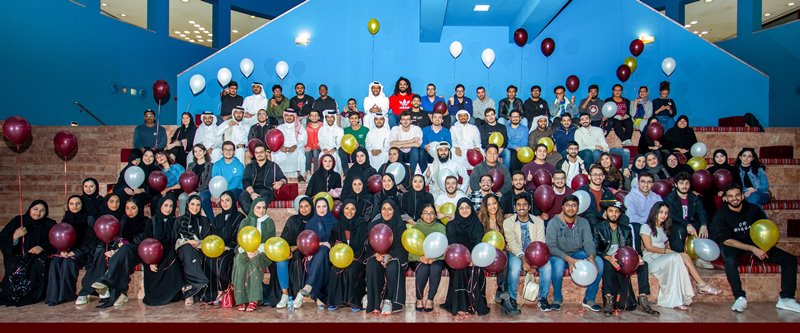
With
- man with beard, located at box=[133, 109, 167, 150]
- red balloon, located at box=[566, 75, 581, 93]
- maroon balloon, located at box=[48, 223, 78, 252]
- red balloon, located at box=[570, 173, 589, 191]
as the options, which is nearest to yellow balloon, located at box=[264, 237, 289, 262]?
maroon balloon, located at box=[48, 223, 78, 252]

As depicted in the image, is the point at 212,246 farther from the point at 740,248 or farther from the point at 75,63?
the point at 75,63

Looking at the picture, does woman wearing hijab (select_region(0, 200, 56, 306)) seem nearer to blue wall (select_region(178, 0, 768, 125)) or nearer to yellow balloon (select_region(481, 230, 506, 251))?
yellow balloon (select_region(481, 230, 506, 251))

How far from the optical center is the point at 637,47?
952 cm

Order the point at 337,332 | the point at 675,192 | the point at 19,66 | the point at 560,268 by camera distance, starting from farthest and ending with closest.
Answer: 1. the point at 19,66
2. the point at 675,192
3. the point at 560,268
4. the point at 337,332

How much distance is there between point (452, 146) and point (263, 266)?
309 cm

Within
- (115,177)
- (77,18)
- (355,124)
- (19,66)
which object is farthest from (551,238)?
(77,18)

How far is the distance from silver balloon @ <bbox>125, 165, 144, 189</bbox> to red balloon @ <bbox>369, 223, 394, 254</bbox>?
2988 mm

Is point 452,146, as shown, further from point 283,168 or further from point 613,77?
point 613,77

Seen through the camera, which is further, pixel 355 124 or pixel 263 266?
pixel 355 124

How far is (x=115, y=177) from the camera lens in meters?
7.47

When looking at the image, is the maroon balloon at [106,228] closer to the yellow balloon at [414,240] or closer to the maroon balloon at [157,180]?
the maroon balloon at [157,180]

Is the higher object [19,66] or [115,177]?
[19,66]

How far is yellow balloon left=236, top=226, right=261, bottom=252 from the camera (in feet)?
15.8

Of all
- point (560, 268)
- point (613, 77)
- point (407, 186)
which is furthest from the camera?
point (613, 77)
